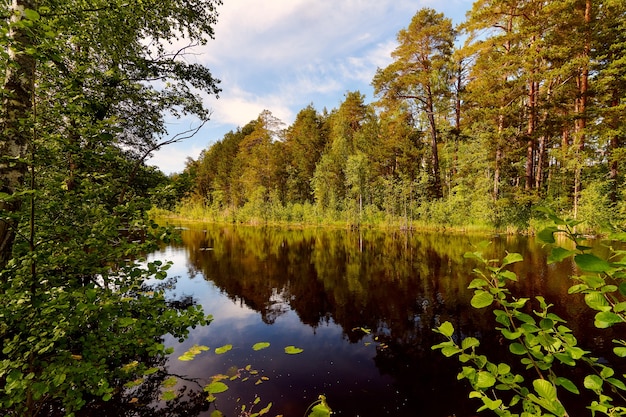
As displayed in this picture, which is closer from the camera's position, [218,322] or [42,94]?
[42,94]

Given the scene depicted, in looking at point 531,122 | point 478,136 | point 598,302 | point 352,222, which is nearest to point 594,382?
point 598,302

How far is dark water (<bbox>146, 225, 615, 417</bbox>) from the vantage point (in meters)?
5.09

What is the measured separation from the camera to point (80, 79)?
294 cm

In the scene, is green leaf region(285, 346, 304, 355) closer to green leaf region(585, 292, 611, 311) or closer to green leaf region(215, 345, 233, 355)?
green leaf region(215, 345, 233, 355)

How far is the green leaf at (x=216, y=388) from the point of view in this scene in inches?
204

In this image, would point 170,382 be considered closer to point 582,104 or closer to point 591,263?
point 591,263

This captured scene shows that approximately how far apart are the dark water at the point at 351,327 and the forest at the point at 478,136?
3716 millimetres

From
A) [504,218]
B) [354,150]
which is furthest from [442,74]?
[504,218]

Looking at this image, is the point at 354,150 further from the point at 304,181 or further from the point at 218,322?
the point at 218,322

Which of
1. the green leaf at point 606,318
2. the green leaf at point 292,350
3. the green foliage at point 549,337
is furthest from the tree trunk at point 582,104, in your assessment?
the green leaf at point 606,318

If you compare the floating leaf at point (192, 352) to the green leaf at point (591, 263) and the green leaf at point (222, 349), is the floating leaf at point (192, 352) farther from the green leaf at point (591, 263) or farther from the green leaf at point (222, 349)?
the green leaf at point (591, 263)

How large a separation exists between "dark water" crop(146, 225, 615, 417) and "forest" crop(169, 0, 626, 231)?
372 centimetres

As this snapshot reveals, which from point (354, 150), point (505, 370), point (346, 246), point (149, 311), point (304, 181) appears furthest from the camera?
point (304, 181)

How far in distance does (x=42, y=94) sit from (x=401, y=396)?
6.97 metres
